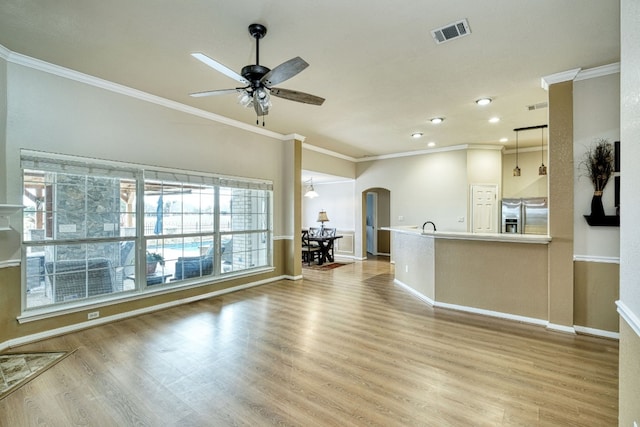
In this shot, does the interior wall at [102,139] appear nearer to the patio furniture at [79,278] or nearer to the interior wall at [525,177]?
the patio furniture at [79,278]

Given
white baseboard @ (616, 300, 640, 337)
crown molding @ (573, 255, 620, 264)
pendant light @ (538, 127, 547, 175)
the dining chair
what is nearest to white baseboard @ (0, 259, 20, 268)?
white baseboard @ (616, 300, 640, 337)

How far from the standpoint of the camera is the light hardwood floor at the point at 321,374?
83.5 inches

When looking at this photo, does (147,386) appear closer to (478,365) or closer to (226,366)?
(226,366)

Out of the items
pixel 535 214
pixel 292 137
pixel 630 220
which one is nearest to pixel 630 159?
pixel 630 220

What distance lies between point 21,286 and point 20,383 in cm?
125

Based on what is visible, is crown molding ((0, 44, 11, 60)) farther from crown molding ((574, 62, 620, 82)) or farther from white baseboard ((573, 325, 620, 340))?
white baseboard ((573, 325, 620, 340))

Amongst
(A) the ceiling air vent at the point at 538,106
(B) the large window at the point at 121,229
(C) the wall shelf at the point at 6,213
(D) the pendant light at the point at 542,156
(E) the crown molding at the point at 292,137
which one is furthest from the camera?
(E) the crown molding at the point at 292,137

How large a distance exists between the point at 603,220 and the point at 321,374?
3530 millimetres

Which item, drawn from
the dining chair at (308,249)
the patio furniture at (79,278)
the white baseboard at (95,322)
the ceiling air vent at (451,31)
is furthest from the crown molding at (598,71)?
the patio furniture at (79,278)

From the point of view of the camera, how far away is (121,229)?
4059 mm

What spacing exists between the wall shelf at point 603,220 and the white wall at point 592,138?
60 millimetres

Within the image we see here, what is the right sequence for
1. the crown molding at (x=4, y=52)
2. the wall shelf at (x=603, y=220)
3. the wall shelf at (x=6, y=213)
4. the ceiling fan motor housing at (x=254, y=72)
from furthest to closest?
the wall shelf at (x=603, y=220) → the crown molding at (x=4, y=52) → the wall shelf at (x=6, y=213) → the ceiling fan motor housing at (x=254, y=72)

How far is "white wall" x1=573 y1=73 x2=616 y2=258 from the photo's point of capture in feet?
11.1

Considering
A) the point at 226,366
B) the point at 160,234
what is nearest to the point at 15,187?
the point at 160,234
